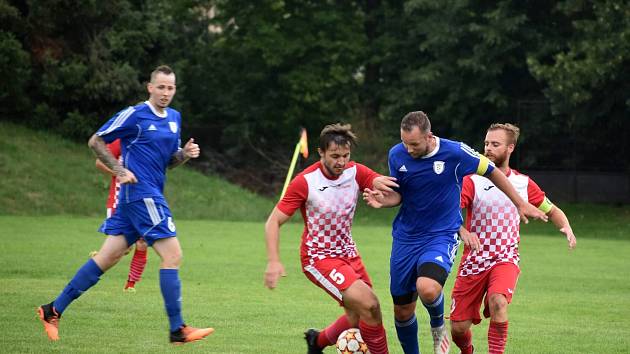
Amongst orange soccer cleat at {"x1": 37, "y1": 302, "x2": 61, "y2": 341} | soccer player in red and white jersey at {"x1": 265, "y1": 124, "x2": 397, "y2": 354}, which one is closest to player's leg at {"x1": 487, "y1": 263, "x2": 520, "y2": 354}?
soccer player in red and white jersey at {"x1": 265, "y1": 124, "x2": 397, "y2": 354}

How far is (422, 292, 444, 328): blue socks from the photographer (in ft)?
27.4

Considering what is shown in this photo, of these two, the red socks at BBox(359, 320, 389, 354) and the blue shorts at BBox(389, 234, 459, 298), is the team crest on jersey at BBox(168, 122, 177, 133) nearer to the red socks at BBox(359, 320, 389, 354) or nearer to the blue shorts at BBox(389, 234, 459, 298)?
the blue shorts at BBox(389, 234, 459, 298)

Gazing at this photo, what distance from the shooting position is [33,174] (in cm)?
3069

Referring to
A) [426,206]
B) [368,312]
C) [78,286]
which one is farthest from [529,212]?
[78,286]

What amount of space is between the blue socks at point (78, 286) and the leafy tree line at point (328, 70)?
73.6 ft

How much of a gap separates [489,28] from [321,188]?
26278 millimetres

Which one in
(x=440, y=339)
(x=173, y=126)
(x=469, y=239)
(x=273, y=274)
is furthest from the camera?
(x=173, y=126)

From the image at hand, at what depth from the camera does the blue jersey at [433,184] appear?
845 centimetres

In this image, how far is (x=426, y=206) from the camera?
8453 millimetres

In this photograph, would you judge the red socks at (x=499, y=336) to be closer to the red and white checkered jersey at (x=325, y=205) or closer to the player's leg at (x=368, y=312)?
the player's leg at (x=368, y=312)

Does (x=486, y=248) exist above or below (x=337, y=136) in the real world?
below

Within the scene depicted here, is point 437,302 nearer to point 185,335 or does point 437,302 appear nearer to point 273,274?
point 273,274

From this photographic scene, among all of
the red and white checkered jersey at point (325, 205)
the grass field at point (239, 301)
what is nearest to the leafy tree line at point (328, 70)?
the grass field at point (239, 301)

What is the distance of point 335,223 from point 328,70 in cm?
3282
